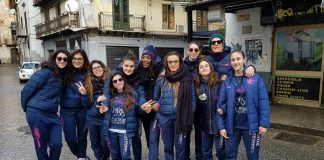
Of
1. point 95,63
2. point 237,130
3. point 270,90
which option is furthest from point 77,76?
point 270,90

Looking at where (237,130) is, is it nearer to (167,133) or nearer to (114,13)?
(167,133)

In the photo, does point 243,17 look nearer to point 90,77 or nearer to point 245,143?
point 245,143

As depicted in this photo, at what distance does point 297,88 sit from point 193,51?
540 centimetres

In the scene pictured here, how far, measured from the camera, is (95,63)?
13.8 ft

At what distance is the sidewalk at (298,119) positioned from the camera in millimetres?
6020

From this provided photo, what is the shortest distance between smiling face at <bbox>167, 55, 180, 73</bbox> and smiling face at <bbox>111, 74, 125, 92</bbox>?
660mm

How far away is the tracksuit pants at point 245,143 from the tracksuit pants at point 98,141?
5.65ft

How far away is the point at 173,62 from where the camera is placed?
148 inches

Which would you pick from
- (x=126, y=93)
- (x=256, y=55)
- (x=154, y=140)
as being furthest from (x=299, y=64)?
(x=126, y=93)

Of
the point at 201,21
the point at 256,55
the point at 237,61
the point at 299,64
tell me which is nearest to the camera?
the point at 237,61

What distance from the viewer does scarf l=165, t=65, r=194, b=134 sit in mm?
3719

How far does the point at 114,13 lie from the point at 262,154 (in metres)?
16.5

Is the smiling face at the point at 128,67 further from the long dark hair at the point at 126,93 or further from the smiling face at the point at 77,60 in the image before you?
the smiling face at the point at 77,60

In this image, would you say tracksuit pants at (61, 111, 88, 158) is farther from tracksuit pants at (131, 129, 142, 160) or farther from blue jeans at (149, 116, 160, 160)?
blue jeans at (149, 116, 160, 160)
